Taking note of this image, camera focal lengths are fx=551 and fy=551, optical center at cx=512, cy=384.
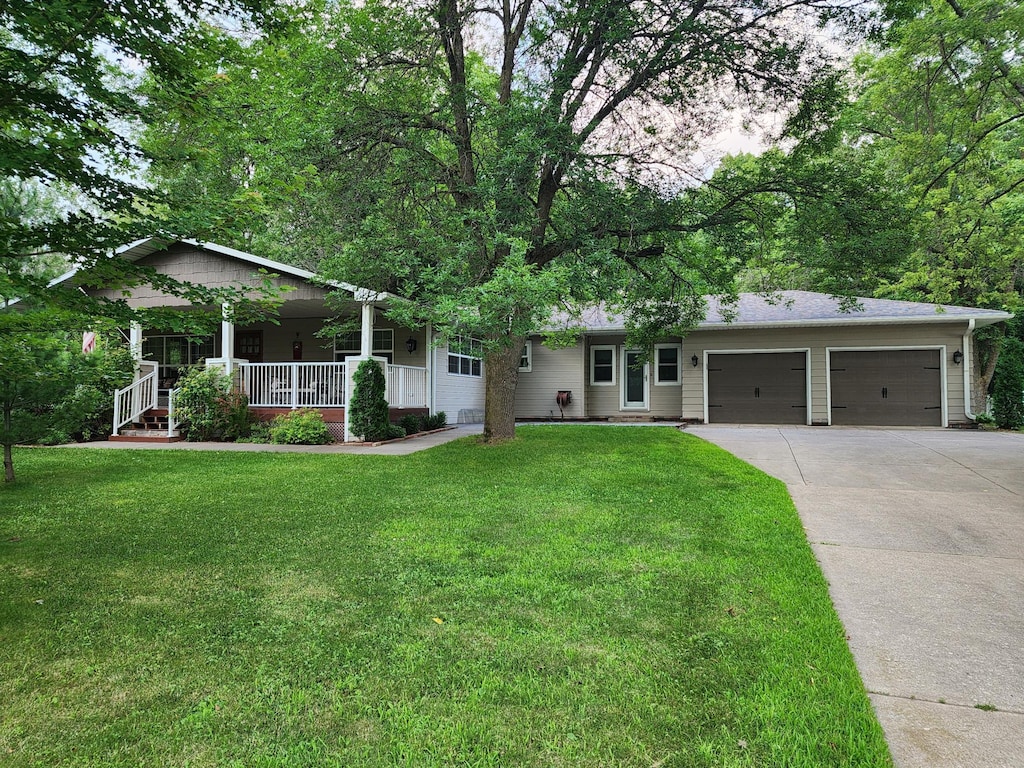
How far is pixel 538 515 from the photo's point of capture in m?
4.89

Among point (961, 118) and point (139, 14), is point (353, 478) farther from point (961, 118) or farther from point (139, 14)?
point (961, 118)

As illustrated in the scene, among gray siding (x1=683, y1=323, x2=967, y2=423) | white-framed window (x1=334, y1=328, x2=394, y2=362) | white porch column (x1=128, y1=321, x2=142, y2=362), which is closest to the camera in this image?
white porch column (x1=128, y1=321, x2=142, y2=362)

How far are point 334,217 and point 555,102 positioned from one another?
3959 mm

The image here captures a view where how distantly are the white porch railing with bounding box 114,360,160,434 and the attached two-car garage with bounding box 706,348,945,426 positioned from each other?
13.4m

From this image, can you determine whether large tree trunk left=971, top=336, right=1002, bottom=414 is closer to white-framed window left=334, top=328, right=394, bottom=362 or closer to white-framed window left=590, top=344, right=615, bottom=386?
white-framed window left=590, top=344, right=615, bottom=386

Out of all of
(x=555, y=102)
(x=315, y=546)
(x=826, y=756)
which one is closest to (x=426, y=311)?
(x=555, y=102)

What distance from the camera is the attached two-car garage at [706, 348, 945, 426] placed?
13398 millimetres

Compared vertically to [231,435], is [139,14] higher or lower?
higher

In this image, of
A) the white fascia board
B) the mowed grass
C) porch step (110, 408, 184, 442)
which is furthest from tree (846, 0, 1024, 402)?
porch step (110, 408, 184, 442)

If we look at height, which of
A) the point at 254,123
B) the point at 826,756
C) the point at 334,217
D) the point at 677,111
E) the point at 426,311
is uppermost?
the point at 677,111

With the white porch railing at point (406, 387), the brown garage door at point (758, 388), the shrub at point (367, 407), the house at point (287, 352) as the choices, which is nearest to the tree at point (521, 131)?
the house at point (287, 352)

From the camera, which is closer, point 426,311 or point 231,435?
point 426,311

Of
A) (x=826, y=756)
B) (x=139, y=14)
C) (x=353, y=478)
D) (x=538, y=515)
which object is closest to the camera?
(x=826, y=756)

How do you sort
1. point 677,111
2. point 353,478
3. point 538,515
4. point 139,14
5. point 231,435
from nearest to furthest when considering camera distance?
point 139,14 < point 538,515 < point 353,478 < point 677,111 < point 231,435
